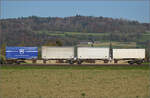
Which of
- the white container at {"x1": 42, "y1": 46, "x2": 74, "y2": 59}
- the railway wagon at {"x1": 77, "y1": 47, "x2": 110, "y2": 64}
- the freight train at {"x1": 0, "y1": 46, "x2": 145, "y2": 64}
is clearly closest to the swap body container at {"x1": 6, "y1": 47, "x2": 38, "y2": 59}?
the freight train at {"x1": 0, "y1": 46, "x2": 145, "y2": 64}

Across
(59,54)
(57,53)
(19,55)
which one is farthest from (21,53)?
(59,54)

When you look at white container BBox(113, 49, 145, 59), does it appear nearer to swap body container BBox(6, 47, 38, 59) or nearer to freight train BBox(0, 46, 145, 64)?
freight train BBox(0, 46, 145, 64)

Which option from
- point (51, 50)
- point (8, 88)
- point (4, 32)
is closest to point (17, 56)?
point (51, 50)

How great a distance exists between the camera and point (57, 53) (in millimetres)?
56781

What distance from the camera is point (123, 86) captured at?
66.8 ft

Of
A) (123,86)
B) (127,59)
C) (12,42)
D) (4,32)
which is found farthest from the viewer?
(4,32)

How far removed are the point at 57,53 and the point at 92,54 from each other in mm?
6723

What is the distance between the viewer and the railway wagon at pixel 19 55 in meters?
54.9

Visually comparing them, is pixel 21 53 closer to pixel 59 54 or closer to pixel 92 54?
pixel 59 54

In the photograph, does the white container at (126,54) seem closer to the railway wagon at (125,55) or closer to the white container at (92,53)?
the railway wagon at (125,55)

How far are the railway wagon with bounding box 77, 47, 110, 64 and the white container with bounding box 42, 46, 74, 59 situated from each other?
5.71 ft

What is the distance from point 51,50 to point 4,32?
405 feet

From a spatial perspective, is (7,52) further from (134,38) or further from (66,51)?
(134,38)

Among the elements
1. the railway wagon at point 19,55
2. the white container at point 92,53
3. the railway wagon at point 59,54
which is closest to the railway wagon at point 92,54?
the white container at point 92,53
